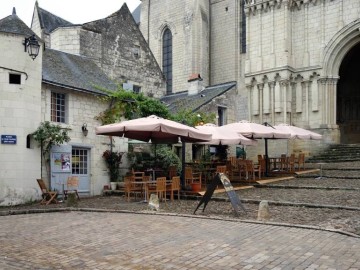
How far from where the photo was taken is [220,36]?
3409cm

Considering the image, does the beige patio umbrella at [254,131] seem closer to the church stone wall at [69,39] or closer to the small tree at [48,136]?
the small tree at [48,136]

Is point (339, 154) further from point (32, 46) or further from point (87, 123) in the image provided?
point (32, 46)

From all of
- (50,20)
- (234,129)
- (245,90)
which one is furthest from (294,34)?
(50,20)

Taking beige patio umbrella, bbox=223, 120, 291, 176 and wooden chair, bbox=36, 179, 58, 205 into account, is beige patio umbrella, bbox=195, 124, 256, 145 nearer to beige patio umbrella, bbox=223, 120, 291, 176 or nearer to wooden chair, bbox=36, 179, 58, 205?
beige patio umbrella, bbox=223, 120, 291, 176

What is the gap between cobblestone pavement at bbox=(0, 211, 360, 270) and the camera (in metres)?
5.82

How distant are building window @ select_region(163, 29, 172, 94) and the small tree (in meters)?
21.4

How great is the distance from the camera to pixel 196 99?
2688cm

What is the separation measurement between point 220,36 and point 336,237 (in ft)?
93.3

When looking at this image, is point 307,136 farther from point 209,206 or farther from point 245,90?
point 245,90

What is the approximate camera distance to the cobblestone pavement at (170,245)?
582 cm

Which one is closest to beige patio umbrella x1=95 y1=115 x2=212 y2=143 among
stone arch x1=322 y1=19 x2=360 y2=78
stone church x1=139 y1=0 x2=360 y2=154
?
stone church x1=139 y1=0 x2=360 y2=154

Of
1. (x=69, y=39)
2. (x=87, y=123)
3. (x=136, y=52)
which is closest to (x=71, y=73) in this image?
(x=87, y=123)

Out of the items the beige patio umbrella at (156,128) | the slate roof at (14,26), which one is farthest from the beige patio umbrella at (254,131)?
the slate roof at (14,26)

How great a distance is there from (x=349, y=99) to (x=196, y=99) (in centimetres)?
1086
